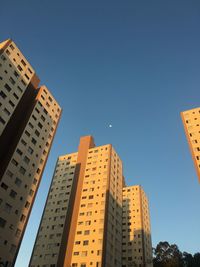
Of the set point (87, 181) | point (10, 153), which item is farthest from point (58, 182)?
point (10, 153)

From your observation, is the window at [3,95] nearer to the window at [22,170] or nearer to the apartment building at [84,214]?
the window at [22,170]

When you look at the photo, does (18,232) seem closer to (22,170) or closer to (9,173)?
(9,173)

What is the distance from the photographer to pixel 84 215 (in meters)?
65.9

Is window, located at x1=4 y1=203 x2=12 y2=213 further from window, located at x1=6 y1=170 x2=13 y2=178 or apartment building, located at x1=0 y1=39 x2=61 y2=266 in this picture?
window, located at x1=6 y1=170 x2=13 y2=178

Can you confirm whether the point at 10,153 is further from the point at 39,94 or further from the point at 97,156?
the point at 97,156

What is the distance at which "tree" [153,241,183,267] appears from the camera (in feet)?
242

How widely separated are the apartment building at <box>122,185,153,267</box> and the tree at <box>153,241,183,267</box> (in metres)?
3.80

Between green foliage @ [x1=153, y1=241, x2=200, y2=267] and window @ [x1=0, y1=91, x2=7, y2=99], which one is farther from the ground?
window @ [x1=0, y1=91, x2=7, y2=99]

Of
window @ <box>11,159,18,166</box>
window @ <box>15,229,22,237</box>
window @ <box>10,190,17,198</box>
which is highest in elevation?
window @ <box>11,159,18,166</box>

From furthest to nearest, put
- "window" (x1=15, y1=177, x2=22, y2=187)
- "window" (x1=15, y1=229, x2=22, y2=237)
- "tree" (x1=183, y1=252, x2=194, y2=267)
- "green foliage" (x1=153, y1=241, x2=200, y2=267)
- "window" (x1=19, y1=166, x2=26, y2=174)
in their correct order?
"tree" (x1=183, y1=252, x2=194, y2=267), "green foliage" (x1=153, y1=241, x2=200, y2=267), "window" (x1=19, y1=166, x2=26, y2=174), "window" (x1=15, y1=177, x2=22, y2=187), "window" (x1=15, y1=229, x2=22, y2=237)

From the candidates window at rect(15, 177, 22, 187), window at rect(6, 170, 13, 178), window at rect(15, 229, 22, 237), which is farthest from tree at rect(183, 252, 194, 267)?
window at rect(6, 170, 13, 178)

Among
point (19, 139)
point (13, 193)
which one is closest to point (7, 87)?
point (19, 139)

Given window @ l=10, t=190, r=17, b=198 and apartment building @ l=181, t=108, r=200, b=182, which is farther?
apartment building @ l=181, t=108, r=200, b=182

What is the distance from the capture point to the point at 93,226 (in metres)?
62.7
